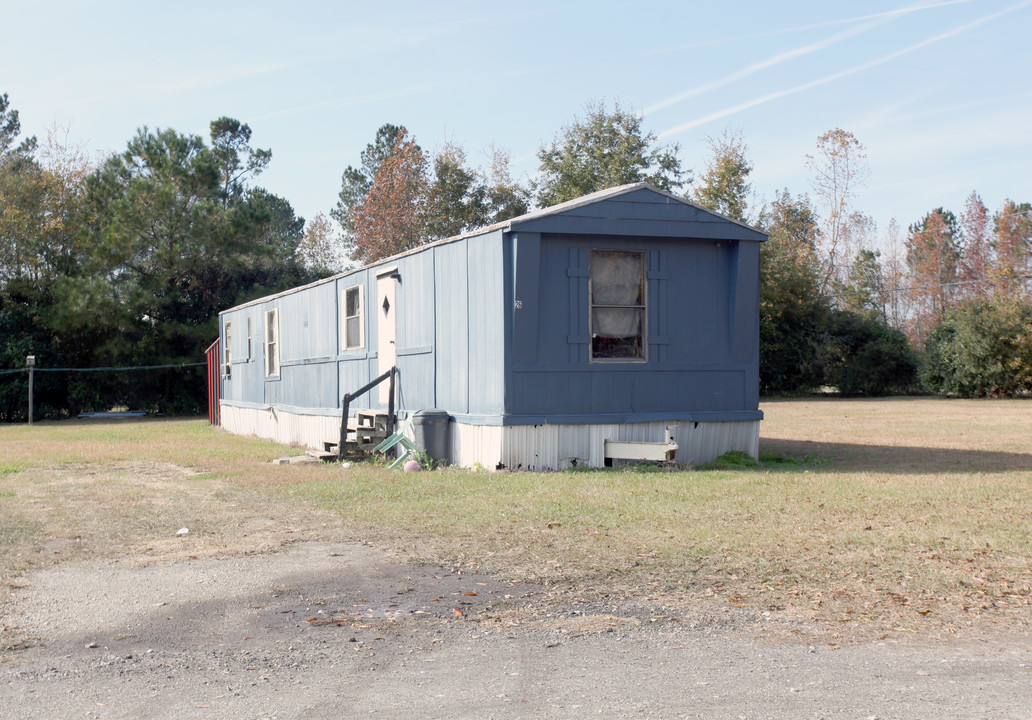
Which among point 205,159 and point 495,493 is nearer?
point 495,493

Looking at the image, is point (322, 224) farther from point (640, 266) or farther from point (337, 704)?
point (337, 704)

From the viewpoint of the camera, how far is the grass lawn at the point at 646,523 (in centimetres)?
551

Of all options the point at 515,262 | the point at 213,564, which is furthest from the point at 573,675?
the point at 515,262

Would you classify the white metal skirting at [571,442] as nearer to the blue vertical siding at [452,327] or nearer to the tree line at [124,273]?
the blue vertical siding at [452,327]

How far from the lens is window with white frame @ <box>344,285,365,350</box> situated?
1496cm

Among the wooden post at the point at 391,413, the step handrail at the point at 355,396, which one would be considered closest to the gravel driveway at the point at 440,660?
the step handrail at the point at 355,396

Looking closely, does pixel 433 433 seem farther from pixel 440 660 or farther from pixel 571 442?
A: pixel 440 660

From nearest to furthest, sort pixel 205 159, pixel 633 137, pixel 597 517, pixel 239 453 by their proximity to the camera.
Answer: pixel 597 517 → pixel 239 453 → pixel 205 159 → pixel 633 137

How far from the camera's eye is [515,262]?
434 inches

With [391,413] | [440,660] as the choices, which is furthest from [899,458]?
[440,660]

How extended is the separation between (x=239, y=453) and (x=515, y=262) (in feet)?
20.9

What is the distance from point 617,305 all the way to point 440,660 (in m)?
7.78

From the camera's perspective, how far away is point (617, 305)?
460 inches

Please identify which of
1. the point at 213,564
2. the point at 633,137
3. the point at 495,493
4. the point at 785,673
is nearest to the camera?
the point at 785,673
